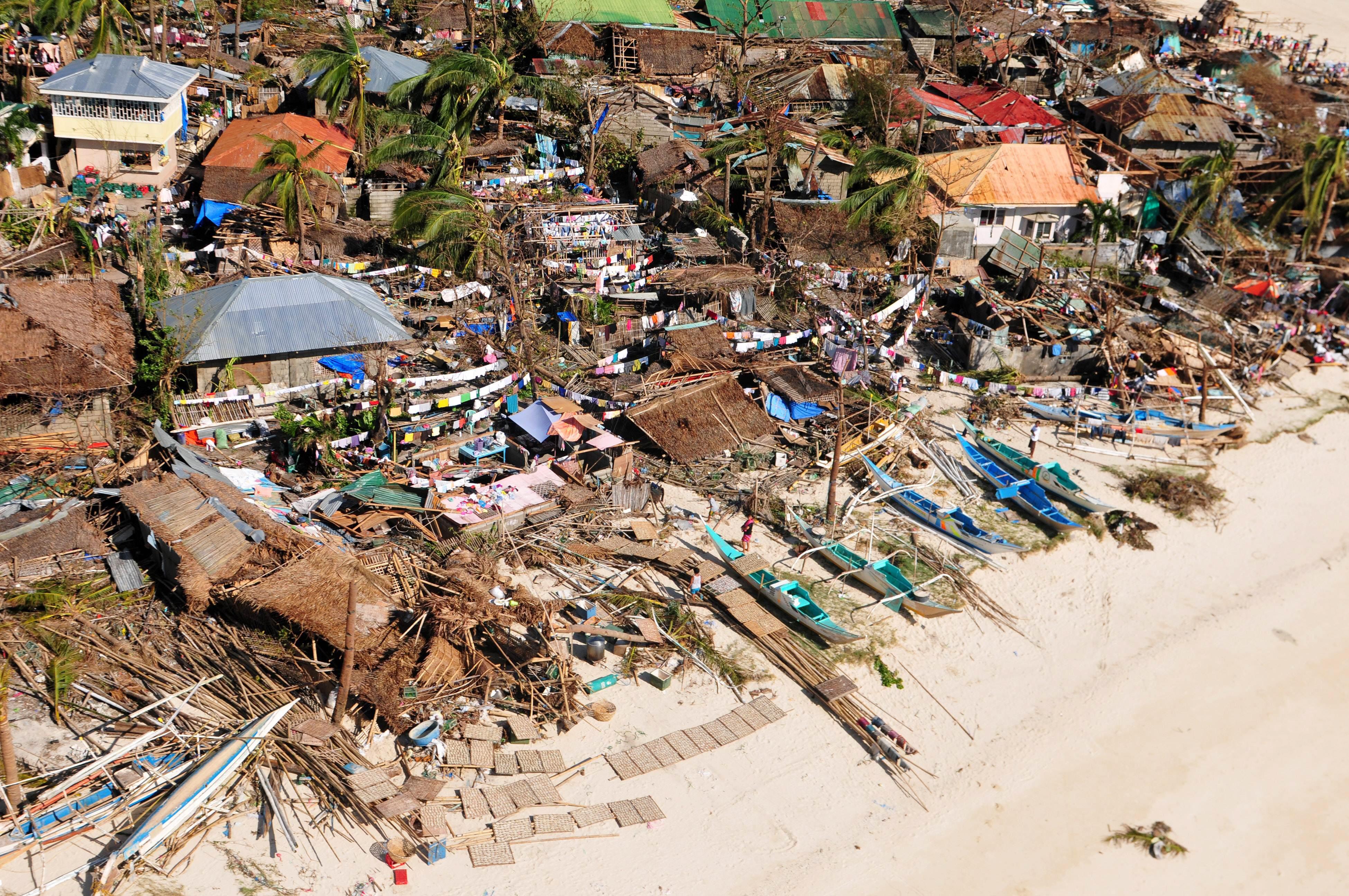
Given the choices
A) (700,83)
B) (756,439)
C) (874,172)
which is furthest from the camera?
(700,83)

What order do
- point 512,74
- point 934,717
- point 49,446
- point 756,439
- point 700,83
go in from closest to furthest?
point 934,717 < point 49,446 < point 756,439 < point 512,74 < point 700,83

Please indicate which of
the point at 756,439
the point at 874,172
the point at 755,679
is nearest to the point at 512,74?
the point at 874,172

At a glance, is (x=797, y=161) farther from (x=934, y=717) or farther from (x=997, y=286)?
(x=934, y=717)

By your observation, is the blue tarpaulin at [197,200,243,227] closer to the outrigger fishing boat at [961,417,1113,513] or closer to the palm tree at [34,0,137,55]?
the palm tree at [34,0,137,55]

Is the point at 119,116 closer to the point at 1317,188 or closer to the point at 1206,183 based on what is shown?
the point at 1206,183

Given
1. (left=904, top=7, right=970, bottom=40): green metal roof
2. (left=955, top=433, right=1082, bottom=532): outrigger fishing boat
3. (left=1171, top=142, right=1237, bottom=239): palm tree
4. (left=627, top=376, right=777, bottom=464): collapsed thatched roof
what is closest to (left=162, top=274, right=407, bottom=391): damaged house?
(left=627, top=376, right=777, bottom=464): collapsed thatched roof

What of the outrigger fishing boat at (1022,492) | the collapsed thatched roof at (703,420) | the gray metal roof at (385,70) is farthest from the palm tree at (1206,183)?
the gray metal roof at (385,70)
